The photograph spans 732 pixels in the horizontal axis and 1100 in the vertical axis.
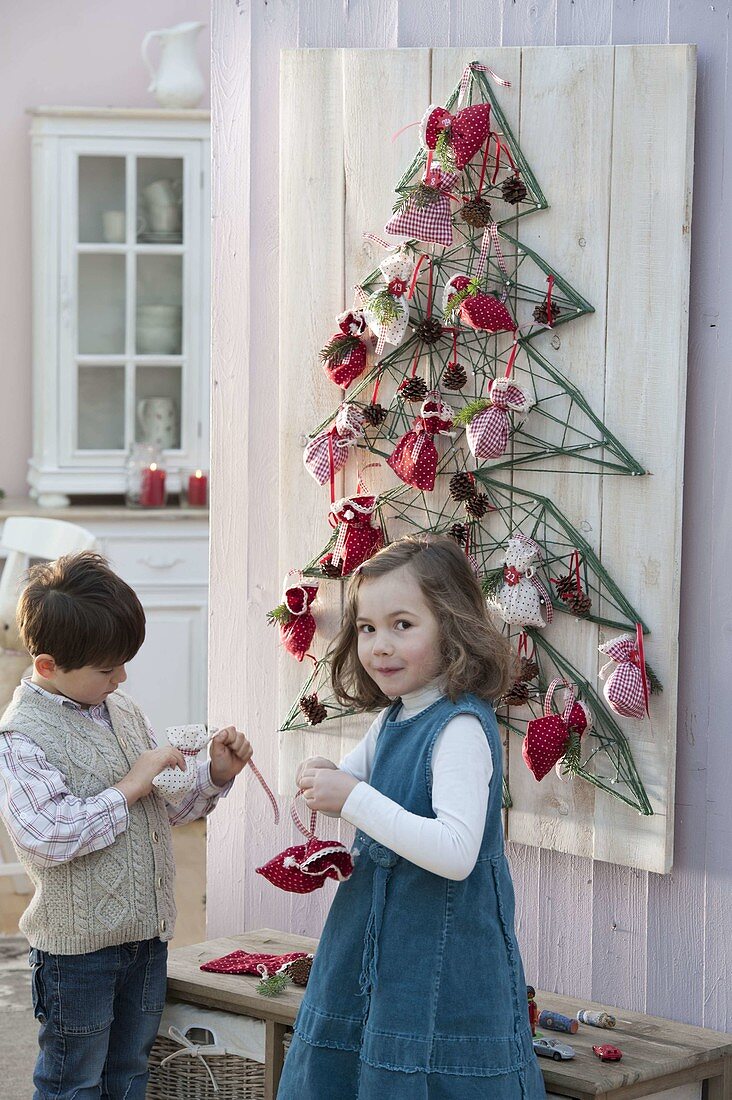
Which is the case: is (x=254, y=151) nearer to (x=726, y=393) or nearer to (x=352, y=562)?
(x=352, y=562)

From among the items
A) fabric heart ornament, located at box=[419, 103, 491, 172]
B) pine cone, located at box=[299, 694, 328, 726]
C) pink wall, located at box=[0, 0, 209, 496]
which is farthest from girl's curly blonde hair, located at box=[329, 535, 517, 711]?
pink wall, located at box=[0, 0, 209, 496]

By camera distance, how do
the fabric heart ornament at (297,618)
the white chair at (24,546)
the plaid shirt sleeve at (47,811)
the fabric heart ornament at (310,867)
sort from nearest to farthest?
the fabric heart ornament at (310,867), the plaid shirt sleeve at (47,811), the fabric heart ornament at (297,618), the white chair at (24,546)

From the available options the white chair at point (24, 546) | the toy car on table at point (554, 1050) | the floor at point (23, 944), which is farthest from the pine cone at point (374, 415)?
the white chair at point (24, 546)

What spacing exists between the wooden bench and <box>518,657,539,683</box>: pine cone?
493mm

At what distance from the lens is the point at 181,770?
79.3 inches

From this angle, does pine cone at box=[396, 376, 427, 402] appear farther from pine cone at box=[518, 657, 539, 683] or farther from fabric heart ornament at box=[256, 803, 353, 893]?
fabric heart ornament at box=[256, 803, 353, 893]

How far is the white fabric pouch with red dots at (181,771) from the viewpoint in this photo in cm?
201

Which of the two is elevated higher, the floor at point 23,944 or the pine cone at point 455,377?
the pine cone at point 455,377

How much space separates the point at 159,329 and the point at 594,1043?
3.10 metres

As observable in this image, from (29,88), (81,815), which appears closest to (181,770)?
(81,815)

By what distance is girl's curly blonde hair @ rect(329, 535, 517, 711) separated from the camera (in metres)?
1.77

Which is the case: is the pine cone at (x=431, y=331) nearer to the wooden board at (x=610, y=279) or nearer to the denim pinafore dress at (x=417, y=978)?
the wooden board at (x=610, y=279)

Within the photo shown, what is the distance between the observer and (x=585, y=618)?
2109mm

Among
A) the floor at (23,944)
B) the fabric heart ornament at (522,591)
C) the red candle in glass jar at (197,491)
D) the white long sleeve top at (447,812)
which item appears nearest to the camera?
the white long sleeve top at (447,812)
